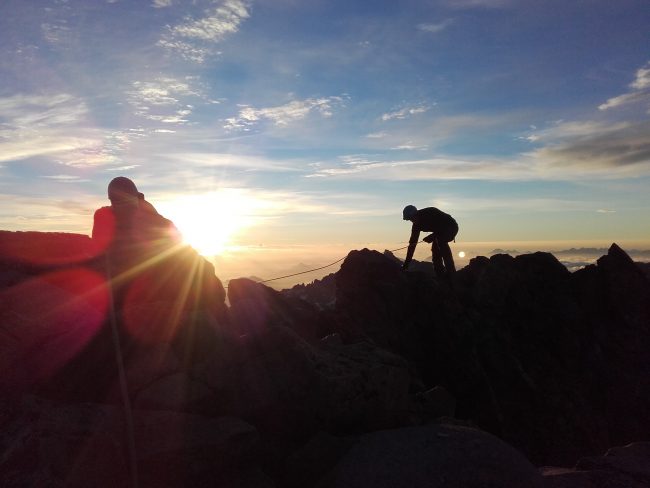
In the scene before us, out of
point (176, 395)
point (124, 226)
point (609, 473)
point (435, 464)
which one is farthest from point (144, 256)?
point (609, 473)

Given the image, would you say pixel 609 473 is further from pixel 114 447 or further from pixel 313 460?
pixel 114 447

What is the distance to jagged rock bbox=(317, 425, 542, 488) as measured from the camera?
751cm

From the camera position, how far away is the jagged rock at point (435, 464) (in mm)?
7512

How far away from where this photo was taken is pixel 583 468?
33.7ft

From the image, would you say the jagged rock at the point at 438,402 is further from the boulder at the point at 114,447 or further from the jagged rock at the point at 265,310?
the boulder at the point at 114,447

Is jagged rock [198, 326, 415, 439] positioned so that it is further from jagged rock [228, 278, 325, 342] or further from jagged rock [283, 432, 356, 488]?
jagged rock [228, 278, 325, 342]

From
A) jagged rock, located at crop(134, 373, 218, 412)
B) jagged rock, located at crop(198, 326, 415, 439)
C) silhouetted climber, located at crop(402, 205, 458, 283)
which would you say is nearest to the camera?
jagged rock, located at crop(134, 373, 218, 412)

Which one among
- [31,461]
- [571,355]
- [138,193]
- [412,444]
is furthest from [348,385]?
[571,355]

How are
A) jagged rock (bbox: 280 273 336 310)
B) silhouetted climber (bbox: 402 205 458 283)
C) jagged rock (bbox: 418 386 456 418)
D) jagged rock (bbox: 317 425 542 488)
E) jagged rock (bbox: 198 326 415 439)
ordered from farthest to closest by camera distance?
jagged rock (bbox: 280 273 336 310) → silhouetted climber (bbox: 402 205 458 283) → jagged rock (bbox: 418 386 456 418) → jagged rock (bbox: 198 326 415 439) → jagged rock (bbox: 317 425 542 488)

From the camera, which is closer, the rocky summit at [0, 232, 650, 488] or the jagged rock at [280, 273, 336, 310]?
the rocky summit at [0, 232, 650, 488]

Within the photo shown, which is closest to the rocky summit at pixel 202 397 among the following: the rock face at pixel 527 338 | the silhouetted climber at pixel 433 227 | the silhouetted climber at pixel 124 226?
the silhouetted climber at pixel 124 226

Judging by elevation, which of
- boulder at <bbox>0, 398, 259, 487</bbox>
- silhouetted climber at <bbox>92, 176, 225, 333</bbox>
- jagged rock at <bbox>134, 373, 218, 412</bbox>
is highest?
silhouetted climber at <bbox>92, 176, 225, 333</bbox>

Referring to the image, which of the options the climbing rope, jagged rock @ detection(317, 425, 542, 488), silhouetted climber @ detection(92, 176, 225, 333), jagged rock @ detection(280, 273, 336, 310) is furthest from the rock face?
jagged rock @ detection(280, 273, 336, 310)

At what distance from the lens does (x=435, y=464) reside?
25.5ft
